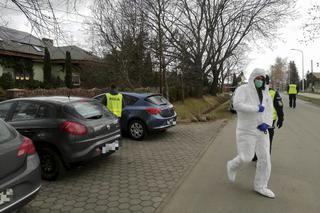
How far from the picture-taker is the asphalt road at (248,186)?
413 cm

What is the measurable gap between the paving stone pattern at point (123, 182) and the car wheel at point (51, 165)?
167mm

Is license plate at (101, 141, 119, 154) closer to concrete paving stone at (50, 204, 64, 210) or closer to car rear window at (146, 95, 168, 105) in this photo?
concrete paving stone at (50, 204, 64, 210)

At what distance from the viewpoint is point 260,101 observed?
460 centimetres

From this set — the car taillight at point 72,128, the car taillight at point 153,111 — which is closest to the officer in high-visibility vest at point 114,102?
the car taillight at point 153,111

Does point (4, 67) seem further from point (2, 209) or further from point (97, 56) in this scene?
point (2, 209)

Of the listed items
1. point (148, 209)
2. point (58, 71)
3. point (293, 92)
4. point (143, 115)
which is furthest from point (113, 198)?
point (58, 71)

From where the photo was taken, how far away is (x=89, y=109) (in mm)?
6004

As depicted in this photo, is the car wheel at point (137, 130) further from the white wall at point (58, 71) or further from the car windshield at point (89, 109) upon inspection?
the white wall at point (58, 71)

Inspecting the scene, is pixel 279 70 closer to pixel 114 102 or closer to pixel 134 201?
pixel 114 102

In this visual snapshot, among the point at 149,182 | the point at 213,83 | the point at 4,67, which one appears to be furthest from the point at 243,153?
the point at 213,83

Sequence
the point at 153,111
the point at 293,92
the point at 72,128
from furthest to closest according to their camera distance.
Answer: the point at 293,92 → the point at 153,111 → the point at 72,128

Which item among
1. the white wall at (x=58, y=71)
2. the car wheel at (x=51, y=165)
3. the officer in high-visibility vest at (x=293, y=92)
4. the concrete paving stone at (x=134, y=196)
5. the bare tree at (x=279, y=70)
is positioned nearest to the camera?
the concrete paving stone at (x=134, y=196)

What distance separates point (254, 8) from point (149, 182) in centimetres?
2330

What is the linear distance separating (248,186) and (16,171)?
3.52 meters
